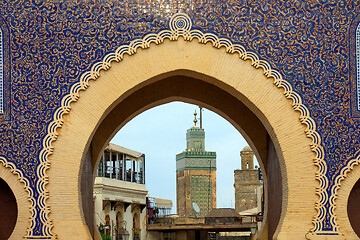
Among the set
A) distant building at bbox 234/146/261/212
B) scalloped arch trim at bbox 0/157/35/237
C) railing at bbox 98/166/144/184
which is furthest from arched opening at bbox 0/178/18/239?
distant building at bbox 234/146/261/212

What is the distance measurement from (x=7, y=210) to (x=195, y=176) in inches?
991

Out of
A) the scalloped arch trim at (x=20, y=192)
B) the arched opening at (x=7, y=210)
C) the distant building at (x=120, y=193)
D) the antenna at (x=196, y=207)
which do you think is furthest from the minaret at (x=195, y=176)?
the scalloped arch trim at (x=20, y=192)

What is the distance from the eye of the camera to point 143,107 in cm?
1060

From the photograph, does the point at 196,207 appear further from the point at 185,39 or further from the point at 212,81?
the point at 185,39

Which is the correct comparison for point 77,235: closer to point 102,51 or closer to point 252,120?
point 102,51

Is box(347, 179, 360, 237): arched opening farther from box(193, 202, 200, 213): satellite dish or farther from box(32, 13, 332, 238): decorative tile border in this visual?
box(193, 202, 200, 213): satellite dish

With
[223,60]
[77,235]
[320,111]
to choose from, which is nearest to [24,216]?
[77,235]

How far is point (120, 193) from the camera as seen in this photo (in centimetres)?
2286

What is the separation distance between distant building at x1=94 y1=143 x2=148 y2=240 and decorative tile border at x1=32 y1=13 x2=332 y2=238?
1100 centimetres

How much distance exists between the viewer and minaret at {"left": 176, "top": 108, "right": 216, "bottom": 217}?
33.3 meters

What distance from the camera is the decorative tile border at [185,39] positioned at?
28.0 feet

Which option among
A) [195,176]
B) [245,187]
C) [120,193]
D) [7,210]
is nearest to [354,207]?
[7,210]

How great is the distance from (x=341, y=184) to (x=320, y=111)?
875 millimetres

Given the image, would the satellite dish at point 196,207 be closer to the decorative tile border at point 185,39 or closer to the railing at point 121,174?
the railing at point 121,174
